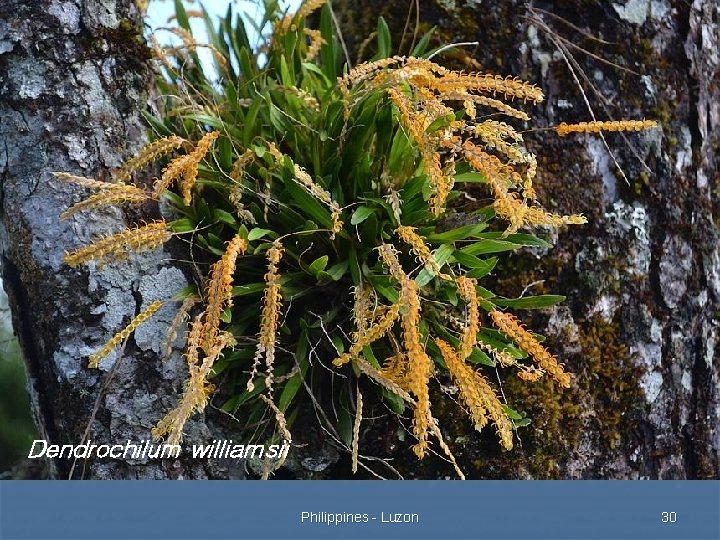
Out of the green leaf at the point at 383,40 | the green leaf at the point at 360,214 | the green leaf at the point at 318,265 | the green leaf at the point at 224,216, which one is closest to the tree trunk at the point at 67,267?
the green leaf at the point at 224,216

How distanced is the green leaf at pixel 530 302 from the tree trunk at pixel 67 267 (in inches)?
33.1

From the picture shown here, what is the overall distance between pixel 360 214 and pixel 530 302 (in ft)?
1.74

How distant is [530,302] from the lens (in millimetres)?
1926

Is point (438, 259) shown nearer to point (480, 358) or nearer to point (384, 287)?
point (384, 287)

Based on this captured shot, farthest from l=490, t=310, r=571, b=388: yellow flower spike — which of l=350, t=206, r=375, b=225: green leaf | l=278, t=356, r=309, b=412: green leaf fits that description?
l=278, t=356, r=309, b=412: green leaf

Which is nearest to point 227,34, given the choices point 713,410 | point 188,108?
point 188,108

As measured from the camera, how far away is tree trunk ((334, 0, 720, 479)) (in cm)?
197

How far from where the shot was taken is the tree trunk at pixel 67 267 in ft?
5.62

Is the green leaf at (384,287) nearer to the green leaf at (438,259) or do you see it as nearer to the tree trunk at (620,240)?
the green leaf at (438,259)

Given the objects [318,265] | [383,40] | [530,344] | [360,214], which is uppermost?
[383,40]

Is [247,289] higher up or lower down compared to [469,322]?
higher up

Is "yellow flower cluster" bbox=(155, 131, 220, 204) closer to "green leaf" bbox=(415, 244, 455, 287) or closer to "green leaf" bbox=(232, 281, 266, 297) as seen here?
"green leaf" bbox=(232, 281, 266, 297)

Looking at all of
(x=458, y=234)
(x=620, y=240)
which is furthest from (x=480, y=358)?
(x=620, y=240)
